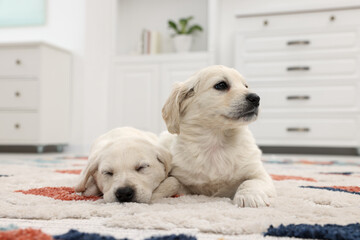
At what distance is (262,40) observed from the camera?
4.44 metres

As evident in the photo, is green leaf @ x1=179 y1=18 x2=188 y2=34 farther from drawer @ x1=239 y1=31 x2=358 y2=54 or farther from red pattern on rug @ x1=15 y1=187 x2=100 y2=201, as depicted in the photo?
red pattern on rug @ x1=15 y1=187 x2=100 y2=201

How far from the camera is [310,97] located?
4.31 metres

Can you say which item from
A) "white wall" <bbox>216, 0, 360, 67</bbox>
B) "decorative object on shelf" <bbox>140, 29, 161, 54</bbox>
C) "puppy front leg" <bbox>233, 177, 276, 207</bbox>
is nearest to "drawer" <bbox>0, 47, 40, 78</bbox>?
"decorative object on shelf" <bbox>140, 29, 161, 54</bbox>

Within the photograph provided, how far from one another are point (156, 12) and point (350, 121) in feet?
10.3

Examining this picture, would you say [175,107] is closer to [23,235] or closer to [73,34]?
[23,235]

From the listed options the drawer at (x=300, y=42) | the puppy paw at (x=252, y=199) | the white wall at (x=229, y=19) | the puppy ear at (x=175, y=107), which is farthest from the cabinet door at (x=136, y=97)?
the puppy paw at (x=252, y=199)

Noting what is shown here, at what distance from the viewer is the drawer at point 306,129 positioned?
4.22m

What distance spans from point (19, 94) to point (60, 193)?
335 centimetres

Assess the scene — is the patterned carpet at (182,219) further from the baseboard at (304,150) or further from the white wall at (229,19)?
the white wall at (229,19)

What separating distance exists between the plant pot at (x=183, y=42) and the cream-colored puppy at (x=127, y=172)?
3.61 meters

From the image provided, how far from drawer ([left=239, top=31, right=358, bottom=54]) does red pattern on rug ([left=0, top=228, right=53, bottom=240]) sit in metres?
4.05

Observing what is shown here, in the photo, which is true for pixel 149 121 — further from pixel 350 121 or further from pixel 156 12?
pixel 350 121

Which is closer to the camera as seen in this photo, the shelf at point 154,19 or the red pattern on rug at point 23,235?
the red pattern on rug at point 23,235

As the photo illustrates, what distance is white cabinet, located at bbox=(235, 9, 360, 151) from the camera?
4.23 meters
